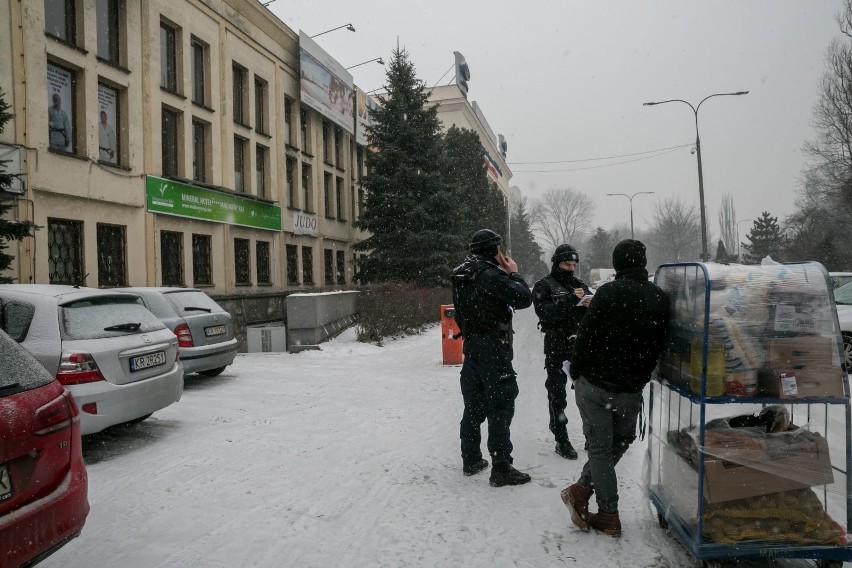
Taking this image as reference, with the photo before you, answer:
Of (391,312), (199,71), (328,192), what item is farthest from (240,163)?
(391,312)

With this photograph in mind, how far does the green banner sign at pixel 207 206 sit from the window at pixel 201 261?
77 cm

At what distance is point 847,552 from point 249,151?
72.3ft

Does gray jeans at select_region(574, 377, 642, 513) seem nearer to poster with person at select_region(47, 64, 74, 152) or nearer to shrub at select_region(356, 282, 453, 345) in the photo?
shrub at select_region(356, 282, 453, 345)

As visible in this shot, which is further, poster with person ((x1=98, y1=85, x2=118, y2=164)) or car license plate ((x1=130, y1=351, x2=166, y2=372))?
poster with person ((x1=98, y1=85, x2=118, y2=164))

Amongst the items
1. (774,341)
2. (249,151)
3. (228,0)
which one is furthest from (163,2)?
(774,341)

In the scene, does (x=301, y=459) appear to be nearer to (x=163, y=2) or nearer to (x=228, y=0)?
(x=163, y=2)

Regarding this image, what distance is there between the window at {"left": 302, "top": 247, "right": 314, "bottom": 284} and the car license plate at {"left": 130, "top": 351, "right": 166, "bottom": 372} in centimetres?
2072

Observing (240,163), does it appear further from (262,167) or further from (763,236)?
(763,236)

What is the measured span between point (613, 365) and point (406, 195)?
71.2 feet

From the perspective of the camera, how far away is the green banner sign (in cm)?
1700

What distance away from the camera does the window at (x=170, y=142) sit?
18062 millimetres

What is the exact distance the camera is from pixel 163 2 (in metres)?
17.7

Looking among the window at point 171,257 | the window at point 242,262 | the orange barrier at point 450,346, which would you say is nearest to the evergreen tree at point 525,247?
the window at point 242,262

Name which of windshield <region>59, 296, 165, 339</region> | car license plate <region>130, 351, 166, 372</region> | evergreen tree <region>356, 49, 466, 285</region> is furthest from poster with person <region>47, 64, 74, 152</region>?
evergreen tree <region>356, 49, 466, 285</region>
